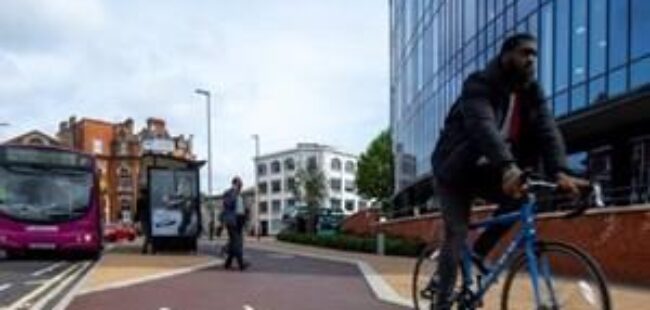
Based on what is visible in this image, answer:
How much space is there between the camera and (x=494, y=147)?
6602mm

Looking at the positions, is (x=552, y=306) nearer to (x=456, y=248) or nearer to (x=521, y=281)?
(x=521, y=281)

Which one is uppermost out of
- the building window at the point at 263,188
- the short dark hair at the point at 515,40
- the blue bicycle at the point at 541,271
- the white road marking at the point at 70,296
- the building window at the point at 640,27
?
the building window at the point at 640,27

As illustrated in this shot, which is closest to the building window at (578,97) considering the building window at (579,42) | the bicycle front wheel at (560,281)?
the building window at (579,42)

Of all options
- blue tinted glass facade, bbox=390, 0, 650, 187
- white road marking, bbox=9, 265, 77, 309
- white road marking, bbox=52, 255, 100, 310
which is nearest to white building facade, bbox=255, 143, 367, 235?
blue tinted glass facade, bbox=390, 0, 650, 187

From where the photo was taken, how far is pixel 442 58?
144 feet

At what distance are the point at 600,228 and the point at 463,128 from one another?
537 inches

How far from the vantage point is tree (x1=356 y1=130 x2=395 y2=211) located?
4220 inches

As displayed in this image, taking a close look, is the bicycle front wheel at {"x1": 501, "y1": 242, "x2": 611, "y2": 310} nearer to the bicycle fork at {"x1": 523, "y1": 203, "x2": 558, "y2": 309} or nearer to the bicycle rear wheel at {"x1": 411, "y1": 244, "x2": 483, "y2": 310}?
the bicycle fork at {"x1": 523, "y1": 203, "x2": 558, "y2": 309}

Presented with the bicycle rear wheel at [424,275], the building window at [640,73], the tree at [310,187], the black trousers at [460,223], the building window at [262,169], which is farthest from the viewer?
the building window at [262,169]

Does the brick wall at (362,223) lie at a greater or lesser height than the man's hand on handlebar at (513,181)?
lesser

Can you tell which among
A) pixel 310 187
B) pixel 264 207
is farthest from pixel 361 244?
pixel 264 207

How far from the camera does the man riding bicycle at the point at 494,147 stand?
6.69 m

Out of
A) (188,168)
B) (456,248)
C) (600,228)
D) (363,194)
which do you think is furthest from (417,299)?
(363,194)

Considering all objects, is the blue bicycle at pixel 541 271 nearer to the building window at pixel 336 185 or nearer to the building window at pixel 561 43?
the building window at pixel 561 43
